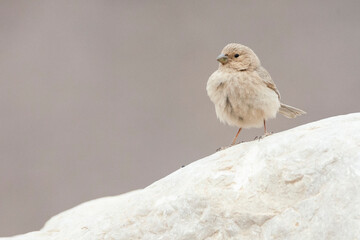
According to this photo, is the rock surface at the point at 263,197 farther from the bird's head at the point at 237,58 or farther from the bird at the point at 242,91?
the bird's head at the point at 237,58

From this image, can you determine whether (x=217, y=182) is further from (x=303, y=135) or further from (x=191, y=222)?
(x=303, y=135)

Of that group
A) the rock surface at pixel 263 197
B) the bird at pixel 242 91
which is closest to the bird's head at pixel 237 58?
the bird at pixel 242 91

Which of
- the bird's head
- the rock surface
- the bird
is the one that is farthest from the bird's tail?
the rock surface

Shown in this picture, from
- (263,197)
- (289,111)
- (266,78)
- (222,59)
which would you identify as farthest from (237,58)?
(263,197)

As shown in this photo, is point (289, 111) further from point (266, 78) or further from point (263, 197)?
point (263, 197)

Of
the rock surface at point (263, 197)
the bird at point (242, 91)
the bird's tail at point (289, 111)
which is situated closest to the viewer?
the rock surface at point (263, 197)

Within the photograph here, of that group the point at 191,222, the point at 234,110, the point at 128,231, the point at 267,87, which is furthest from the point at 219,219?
the point at 267,87

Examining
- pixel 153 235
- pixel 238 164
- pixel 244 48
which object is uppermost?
pixel 244 48
